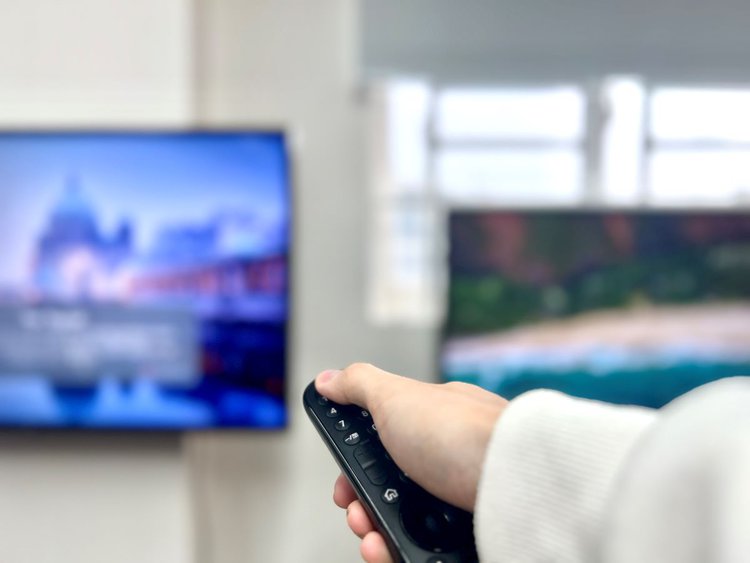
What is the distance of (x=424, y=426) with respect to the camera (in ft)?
2.00

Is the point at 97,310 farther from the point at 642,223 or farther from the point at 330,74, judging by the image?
the point at 642,223

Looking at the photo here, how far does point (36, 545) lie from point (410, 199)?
1.23 metres

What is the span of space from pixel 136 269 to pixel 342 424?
1117 millimetres

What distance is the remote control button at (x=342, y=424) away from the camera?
0.65 m

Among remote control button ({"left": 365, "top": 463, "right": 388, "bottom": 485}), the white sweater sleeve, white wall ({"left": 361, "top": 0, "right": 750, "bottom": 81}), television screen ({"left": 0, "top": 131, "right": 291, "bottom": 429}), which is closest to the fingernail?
remote control button ({"left": 365, "top": 463, "right": 388, "bottom": 485})

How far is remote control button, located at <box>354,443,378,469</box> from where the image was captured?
0.62 meters

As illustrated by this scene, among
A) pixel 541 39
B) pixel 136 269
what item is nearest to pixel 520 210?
pixel 541 39

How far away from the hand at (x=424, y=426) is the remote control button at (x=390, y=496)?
2cm

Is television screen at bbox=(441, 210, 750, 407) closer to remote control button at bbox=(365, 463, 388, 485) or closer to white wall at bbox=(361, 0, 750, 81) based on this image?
white wall at bbox=(361, 0, 750, 81)

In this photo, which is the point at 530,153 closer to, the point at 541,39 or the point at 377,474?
the point at 541,39

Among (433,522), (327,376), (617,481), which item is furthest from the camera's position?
(327,376)

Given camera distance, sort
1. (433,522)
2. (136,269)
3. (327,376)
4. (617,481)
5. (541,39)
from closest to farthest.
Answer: (617,481) → (433,522) → (327,376) → (136,269) → (541,39)

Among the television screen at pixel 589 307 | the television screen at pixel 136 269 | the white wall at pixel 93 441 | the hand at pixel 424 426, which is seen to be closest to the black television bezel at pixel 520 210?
the television screen at pixel 589 307

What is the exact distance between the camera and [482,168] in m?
1.88
